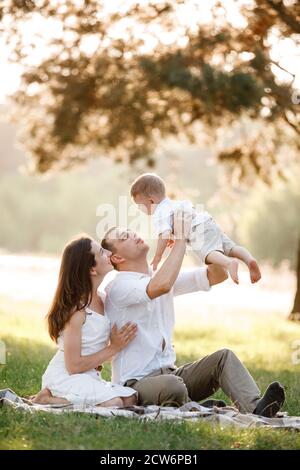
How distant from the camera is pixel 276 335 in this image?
12.8 meters

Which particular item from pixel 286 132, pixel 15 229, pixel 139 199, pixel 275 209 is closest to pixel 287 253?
pixel 275 209

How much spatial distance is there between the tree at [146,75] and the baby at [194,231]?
4.83 metres

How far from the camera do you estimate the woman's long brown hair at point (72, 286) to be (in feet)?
17.6

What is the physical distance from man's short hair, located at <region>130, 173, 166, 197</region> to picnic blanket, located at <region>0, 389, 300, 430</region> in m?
1.74

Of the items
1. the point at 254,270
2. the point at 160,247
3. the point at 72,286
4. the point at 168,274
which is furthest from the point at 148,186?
the point at 168,274

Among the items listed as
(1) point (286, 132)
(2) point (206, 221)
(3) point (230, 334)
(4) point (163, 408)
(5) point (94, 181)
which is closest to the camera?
(4) point (163, 408)

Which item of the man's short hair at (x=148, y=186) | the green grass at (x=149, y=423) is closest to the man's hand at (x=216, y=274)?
the man's short hair at (x=148, y=186)

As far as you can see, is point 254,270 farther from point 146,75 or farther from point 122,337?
point 146,75

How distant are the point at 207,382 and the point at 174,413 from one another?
20.1 inches

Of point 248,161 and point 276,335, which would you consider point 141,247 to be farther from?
point 248,161

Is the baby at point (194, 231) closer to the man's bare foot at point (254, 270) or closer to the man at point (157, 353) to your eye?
the man's bare foot at point (254, 270)

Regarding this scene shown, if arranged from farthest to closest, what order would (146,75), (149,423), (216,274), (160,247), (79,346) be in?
(146,75) → (160,247) → (216,274) → (79,346) → (149,423)

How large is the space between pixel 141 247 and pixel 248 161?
9456mm

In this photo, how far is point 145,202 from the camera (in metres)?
6.50
